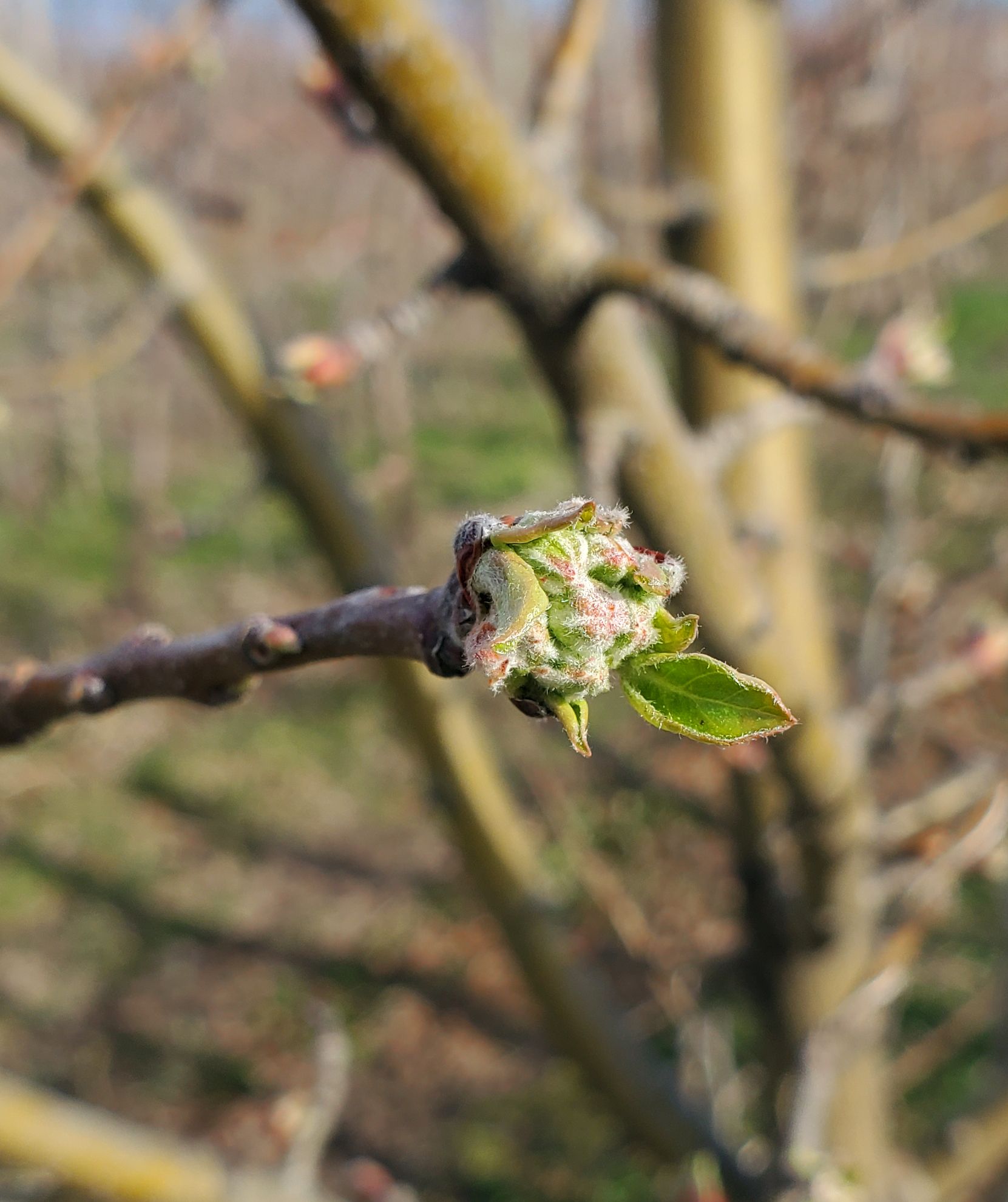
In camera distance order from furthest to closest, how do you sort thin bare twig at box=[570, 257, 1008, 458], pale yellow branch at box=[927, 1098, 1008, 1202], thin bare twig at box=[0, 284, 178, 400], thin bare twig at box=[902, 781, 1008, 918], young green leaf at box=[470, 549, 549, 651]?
pale yellow branch at box=[927, 1098, 1008, 1202] < thin bare twig at box=[0, 284, 178, 400] < thin bare twig at box=[902, 781, 1008, 918] < thin bare twig at box=[570, 257, 1008, 458] < young green leaf at box=[470, 549, 549, 651]

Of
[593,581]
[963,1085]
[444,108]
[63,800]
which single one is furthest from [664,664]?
[63,800]

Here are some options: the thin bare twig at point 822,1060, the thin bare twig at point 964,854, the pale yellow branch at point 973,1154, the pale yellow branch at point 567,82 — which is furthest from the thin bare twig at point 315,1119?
the pale yellow branch at point 567,82

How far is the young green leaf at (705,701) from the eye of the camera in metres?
0.33

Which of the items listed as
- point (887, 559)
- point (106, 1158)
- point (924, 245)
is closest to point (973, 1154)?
point (887, 559)

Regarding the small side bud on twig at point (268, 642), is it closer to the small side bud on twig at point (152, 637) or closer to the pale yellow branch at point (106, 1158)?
the small side bud on twig at point (152, 637)

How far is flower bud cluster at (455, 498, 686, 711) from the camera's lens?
1.03 ft

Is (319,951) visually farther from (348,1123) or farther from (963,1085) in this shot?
(963,1085)

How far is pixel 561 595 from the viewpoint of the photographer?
0.33 m

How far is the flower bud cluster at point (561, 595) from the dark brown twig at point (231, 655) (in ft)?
0.08

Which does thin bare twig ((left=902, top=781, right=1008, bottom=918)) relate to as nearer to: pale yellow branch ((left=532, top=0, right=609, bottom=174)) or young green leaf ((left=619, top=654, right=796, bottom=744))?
pale yellow branch ((left=532, top=0, right=609, bottom=174))

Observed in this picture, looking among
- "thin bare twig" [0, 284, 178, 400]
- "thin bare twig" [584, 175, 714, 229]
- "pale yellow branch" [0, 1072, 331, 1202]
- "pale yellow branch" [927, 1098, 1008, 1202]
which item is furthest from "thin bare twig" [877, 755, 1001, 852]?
"thin bare twig" [0, 284, 178, 400]

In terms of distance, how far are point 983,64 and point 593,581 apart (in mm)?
9443

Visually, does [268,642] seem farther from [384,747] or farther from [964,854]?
[384,747]

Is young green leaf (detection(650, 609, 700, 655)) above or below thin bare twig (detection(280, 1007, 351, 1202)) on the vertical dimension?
below
